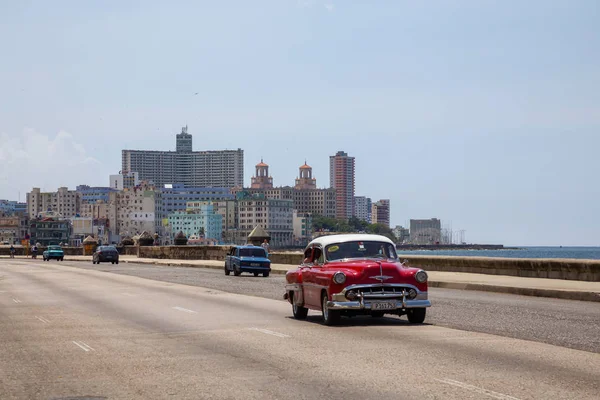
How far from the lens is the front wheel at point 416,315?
20.2m

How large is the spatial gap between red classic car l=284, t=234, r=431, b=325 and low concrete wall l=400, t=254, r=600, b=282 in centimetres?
1088

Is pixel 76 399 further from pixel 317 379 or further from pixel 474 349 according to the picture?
pixel 474 349

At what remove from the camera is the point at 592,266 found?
33531mm

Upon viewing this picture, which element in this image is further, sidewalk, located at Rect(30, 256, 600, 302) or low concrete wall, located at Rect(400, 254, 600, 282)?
low concrete wall, located at Rect(400, 254, 600, 282)

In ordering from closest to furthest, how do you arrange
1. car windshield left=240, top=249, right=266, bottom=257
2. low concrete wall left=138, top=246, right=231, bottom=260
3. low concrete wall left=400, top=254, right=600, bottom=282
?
1. low concrete wall left=400, top=254, right=600, bottom=282
2. car windshield left=240, top=249, right=266, bottom=257
3. low concrete wall left=138, top=246, right=231, bottom=260

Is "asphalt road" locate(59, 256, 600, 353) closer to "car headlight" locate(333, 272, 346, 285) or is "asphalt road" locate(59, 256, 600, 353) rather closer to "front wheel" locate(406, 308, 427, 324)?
"front wheel" locate(406, 308, 427, 324)

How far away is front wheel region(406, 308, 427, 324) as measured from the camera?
66.4ft

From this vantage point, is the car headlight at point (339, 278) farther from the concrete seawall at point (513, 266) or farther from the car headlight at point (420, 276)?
the concrete seawall at point (513, 266)

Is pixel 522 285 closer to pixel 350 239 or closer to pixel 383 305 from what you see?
pixel 350 239

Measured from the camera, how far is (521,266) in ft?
128

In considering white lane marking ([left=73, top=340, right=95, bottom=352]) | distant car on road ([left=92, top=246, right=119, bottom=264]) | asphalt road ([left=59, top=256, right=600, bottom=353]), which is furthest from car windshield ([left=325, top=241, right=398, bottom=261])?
distant car on road ([left=92, top=246, right=119, bottom=264])

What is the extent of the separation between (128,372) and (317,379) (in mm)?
2748

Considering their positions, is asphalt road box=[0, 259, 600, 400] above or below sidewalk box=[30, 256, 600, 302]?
below

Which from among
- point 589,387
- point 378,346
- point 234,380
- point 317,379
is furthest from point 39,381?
point 589,387
